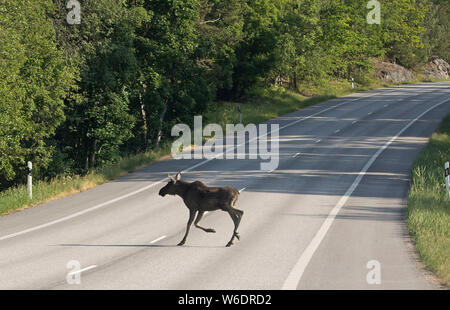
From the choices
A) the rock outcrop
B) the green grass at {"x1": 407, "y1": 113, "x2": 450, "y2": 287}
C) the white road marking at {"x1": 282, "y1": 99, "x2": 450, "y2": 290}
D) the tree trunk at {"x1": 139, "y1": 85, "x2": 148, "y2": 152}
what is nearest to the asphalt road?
the white road marking at {"x1": 282, "y1": 99, "x2": 450, "y2": 290}

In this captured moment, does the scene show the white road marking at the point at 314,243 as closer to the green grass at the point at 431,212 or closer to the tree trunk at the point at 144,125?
the green grass at the point at 431,212

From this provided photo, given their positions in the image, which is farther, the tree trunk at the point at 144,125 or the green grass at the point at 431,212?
the tree trunk at the point at 144,125

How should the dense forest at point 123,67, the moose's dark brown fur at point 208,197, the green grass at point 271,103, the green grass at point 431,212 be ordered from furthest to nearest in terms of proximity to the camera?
the green grass at point 271,103
the dense forest at point 123,67
the moose's dark brown fur at point 208,197
the green grass at point 431,212

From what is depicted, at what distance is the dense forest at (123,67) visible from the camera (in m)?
26.2

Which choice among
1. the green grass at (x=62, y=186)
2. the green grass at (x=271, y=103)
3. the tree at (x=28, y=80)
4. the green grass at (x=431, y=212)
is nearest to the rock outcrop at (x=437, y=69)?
the green grass at (x=271, y=103)

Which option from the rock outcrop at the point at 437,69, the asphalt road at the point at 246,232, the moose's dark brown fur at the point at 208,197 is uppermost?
the rock outcrop at the point at 437,69

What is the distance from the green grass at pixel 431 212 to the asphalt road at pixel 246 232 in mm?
316

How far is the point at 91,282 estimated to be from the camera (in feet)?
36.9

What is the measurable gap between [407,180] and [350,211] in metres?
6.52

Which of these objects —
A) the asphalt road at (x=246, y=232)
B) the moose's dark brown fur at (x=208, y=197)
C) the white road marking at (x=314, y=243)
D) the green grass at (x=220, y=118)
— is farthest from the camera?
the green grass at (x=220, y=118)

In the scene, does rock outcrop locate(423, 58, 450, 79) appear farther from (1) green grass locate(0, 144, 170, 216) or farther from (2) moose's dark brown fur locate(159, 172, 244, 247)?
(2) moose's dark brown fur locate(159, 172, 244, 247)

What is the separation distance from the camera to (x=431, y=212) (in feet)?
58.2

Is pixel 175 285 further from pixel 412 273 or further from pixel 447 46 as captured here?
pixel 447 46

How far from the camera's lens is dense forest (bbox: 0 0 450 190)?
26.2 metres
